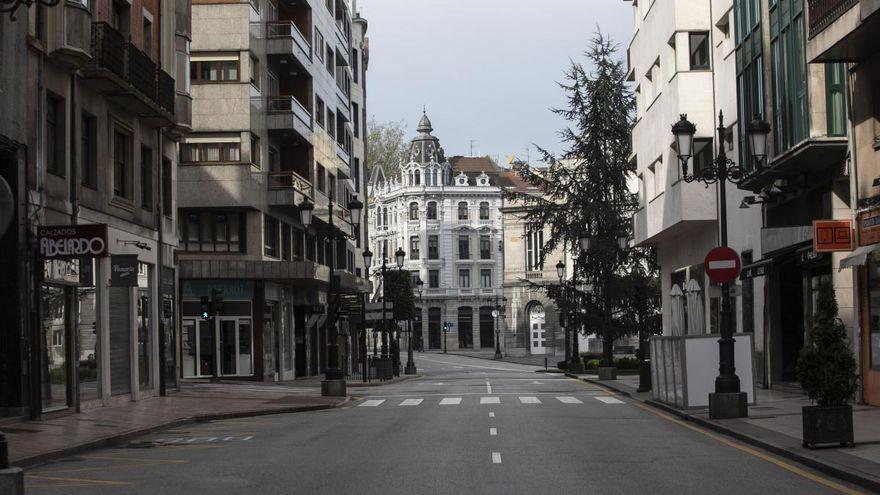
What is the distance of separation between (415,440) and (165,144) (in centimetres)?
1909

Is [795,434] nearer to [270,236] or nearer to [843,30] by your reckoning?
[843,30]

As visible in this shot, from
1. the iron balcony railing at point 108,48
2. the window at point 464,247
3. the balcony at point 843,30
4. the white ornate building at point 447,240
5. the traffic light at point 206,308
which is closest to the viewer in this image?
the balcony at point 843,30

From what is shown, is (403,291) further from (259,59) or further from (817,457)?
(817,457)

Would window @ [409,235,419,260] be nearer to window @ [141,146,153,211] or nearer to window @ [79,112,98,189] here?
window @ [141,146,153,211]

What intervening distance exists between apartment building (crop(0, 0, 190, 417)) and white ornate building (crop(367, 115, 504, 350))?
96253 mm

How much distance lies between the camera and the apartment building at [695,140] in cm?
3544

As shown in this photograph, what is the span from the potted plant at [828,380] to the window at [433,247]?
389 ft

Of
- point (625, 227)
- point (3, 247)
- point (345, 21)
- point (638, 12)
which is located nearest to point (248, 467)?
point (3, 247)

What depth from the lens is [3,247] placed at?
22.8 metres

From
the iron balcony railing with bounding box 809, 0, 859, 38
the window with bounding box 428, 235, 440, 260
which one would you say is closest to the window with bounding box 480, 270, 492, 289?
the window with bounding box 428, 235, 440, 260

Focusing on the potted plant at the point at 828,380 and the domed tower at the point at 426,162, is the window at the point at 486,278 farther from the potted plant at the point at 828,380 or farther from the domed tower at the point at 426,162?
the potted plant at the point at 828,380

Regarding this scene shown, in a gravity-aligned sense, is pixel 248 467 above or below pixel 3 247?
below

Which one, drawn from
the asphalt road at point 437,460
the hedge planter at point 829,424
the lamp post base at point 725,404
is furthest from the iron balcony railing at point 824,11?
the hedge planter at point 829,424

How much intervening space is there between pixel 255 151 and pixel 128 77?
63.8 ft
